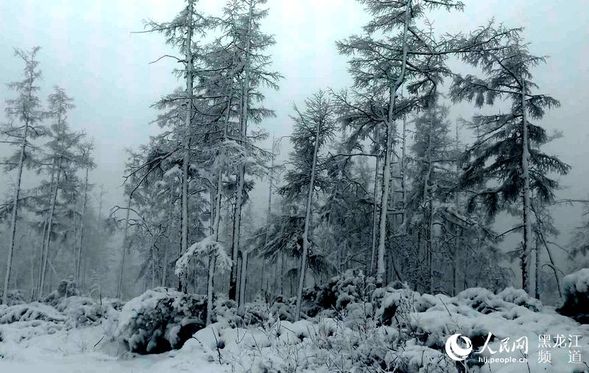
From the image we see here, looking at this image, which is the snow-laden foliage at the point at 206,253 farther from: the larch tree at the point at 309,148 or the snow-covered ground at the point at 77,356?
the larch tree at the point at 309,148

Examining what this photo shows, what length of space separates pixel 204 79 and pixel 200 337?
950 centimetres

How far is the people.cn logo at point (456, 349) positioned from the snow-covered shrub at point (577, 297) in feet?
9.19

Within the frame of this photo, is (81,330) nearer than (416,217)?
Yes

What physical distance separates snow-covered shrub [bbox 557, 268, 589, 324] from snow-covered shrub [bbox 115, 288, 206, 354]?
358 inches

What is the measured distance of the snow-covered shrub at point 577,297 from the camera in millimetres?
6473

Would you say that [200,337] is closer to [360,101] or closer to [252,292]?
[360,101]

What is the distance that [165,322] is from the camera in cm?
1043

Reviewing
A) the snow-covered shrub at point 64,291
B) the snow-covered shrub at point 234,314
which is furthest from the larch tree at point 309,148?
the snow-covered shrub at point 64,291

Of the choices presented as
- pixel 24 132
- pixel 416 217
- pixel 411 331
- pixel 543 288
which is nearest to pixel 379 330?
pixel 411 331

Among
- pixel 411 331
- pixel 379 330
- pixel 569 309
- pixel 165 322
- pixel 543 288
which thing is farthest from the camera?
pixel 543 288

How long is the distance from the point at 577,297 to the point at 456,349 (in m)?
3.44

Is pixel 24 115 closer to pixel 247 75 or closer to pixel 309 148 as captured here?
pixel 247 75

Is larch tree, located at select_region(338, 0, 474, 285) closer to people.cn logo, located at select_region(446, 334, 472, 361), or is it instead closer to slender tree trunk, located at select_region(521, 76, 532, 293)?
slender tree trunk, located at select_region(521, 76, 532, 293)

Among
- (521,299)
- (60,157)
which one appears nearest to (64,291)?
(60,157)
